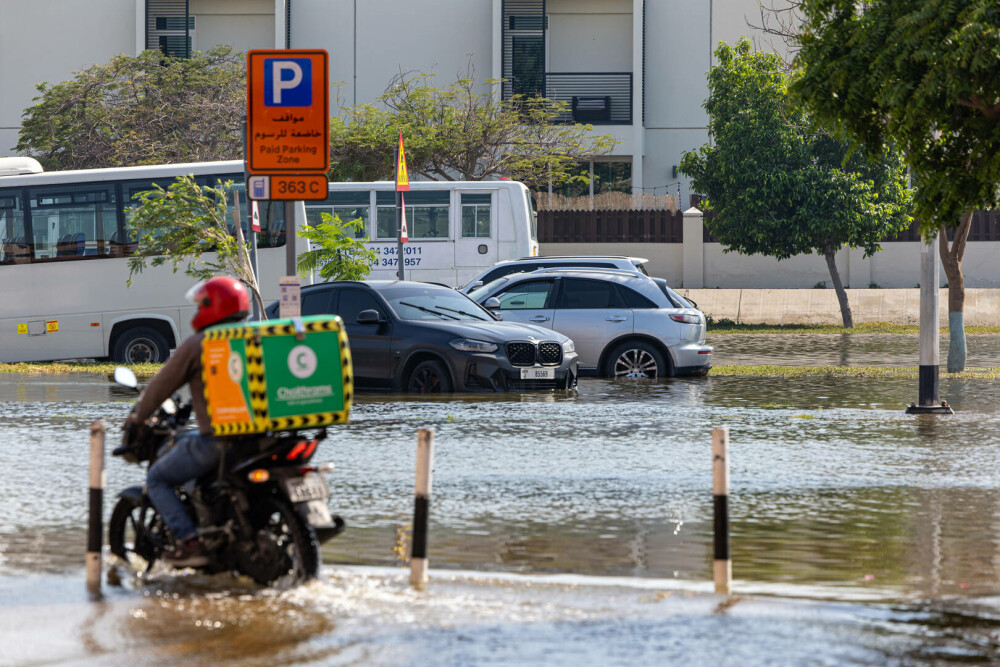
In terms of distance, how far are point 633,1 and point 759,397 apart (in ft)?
96.4

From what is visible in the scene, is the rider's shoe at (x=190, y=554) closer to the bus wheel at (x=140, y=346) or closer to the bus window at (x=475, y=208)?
the bus wheel at (x=140, y=346)

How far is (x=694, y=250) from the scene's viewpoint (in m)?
38.2

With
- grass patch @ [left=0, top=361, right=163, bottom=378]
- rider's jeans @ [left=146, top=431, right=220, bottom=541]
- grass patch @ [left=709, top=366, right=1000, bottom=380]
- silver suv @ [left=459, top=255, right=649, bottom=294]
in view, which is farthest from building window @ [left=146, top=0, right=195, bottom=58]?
rider's jeans @ [left=146, top=431, right=220, bottom=541]

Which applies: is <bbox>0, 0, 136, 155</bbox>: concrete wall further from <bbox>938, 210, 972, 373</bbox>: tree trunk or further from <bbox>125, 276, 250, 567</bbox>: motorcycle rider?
<bbox>125, 276, 250, 567</bbox>: motorcycle rider

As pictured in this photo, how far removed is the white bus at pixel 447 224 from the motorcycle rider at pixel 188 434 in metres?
21.8

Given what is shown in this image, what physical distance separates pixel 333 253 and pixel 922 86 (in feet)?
51.1

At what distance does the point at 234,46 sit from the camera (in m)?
45.9

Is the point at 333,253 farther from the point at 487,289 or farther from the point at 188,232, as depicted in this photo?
the point at 487,289

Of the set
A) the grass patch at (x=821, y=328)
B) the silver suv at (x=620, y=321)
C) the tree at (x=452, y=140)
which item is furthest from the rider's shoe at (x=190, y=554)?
the tree at (x=452, y=140)

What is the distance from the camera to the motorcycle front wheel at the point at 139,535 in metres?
7.07

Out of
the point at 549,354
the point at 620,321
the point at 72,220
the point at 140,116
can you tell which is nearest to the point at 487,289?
the point at 620,321

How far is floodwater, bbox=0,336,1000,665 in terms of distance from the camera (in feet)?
19.1

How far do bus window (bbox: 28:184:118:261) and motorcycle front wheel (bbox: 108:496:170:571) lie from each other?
1689 centimetres

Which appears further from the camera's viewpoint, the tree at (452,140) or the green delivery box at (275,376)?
the tree at (452,140)
